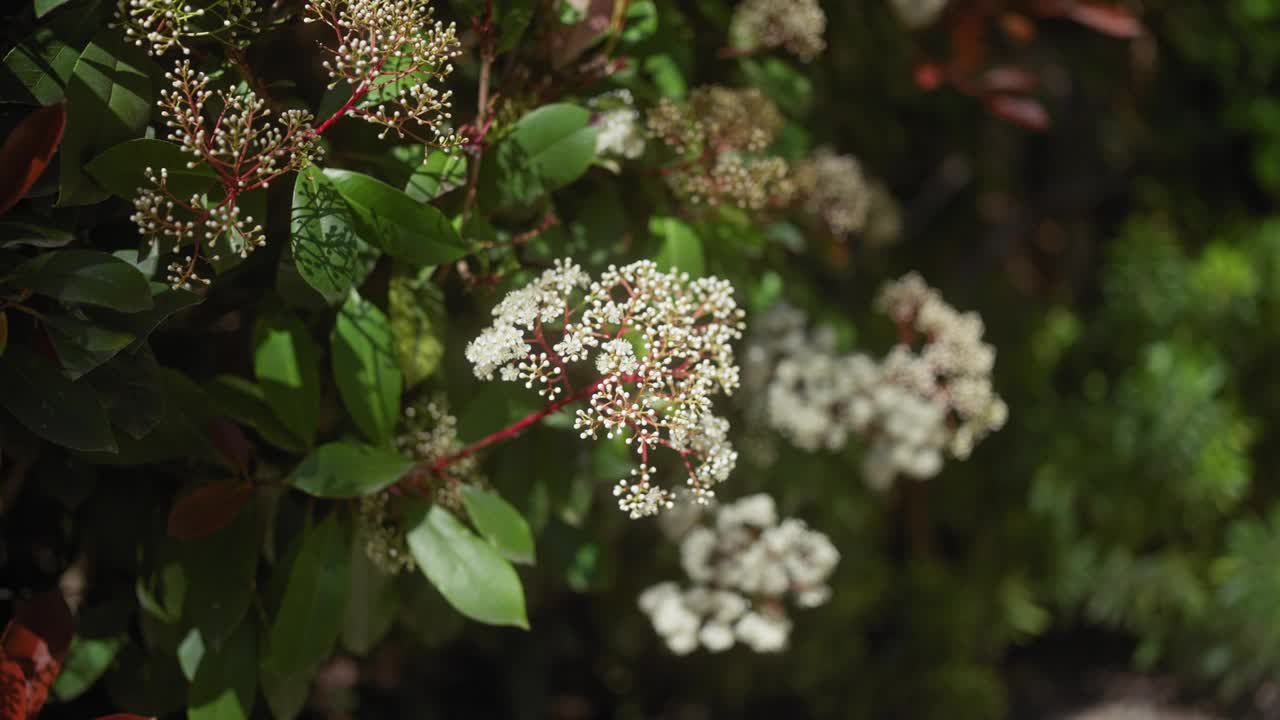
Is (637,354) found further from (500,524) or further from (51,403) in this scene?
(51,403)


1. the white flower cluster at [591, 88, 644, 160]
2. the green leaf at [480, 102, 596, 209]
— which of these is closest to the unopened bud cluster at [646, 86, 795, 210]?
the white flower cluster at [591, 88, 644, 160]

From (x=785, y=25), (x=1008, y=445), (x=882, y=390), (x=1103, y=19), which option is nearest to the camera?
(x=785, y=25)

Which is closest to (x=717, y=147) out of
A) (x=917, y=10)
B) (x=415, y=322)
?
(x=415, y=322)

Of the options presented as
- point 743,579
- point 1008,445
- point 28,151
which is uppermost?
point 28,151

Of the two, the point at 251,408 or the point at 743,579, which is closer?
the point at 251,408

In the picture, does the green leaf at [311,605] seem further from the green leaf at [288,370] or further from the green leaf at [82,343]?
the green leaf at [82,343]

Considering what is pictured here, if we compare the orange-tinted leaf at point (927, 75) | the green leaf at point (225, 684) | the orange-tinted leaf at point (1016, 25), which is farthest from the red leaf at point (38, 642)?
the orange-tinted leaf at point (1016, 25)
